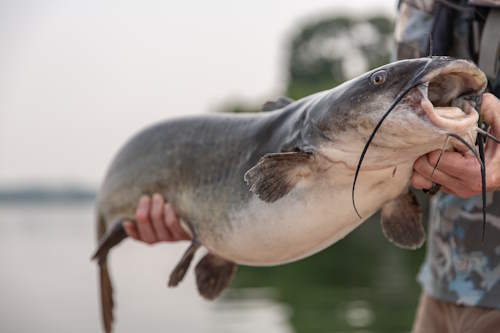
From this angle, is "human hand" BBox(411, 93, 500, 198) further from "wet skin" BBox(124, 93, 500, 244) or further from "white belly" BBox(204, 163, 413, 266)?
"white belly" BBox(204, 163, 413, 266)

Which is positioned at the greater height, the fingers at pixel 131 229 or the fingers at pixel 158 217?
the fingers at pixel 158 217

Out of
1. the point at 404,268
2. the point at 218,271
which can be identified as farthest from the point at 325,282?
the point at 218,271

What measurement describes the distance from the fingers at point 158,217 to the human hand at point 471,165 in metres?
1.63

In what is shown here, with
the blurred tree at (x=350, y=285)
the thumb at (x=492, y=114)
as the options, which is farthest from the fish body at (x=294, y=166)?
the blurred tree at (x=350, y=285)

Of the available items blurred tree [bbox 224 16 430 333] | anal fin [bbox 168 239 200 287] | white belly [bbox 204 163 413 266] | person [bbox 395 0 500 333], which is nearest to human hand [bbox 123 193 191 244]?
anal fin [bbox 168 239 200 287]

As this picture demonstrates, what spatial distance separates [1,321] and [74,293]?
2.70 metres

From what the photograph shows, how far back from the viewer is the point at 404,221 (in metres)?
3.04

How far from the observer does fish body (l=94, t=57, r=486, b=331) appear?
2.33m

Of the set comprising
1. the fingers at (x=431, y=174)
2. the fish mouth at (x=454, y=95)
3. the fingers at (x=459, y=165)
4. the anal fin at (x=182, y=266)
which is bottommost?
the anal fin at (x=182, y=266)

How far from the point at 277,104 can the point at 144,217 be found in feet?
3.15

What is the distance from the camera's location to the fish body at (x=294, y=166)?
7.64ft

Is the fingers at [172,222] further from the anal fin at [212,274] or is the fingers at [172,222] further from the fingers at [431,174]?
the fingers at [431,174]

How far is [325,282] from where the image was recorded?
736 inches

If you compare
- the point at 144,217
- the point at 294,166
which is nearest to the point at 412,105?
the point at 294,166
